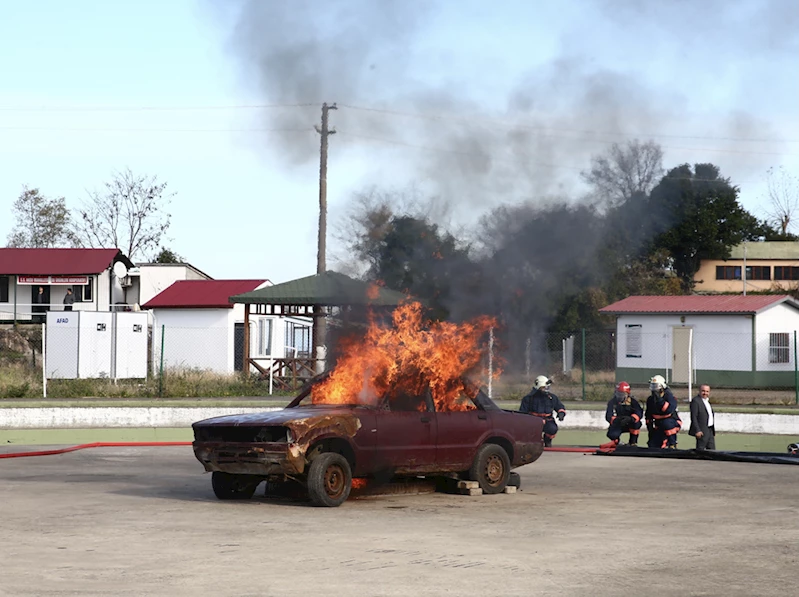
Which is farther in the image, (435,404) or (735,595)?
(435,404)

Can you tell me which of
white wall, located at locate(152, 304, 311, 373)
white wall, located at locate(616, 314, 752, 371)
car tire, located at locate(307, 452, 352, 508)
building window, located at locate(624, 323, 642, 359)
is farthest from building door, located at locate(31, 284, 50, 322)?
car tire, located at locate(307, 452, 352, 508)

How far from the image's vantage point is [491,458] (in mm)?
13727

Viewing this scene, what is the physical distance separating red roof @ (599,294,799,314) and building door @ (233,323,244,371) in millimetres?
13885

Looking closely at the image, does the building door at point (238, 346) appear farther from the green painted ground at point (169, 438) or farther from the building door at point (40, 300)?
the green painted ground at point (169, 438)

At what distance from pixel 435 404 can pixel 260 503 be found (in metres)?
2.45

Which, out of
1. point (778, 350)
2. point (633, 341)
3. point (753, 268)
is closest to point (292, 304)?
point (633, 341)

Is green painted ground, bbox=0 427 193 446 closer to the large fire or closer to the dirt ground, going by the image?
the dirt ground

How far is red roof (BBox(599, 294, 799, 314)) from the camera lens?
132 feet

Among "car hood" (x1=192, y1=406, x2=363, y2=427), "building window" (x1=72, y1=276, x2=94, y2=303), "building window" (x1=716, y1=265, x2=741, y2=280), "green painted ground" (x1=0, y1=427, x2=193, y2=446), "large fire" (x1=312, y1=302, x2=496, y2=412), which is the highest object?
"building window" (x1=716, y1=265, x2=741, y2=280)

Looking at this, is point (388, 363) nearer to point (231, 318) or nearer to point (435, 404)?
point (435, 404)

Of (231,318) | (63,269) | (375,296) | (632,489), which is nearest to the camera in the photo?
(632,489)

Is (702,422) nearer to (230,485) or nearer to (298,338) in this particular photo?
(230,485)

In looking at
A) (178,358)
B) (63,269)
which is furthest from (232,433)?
(63,269)

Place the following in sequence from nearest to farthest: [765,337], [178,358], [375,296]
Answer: [375,296]
[178,358]
[765,337]
